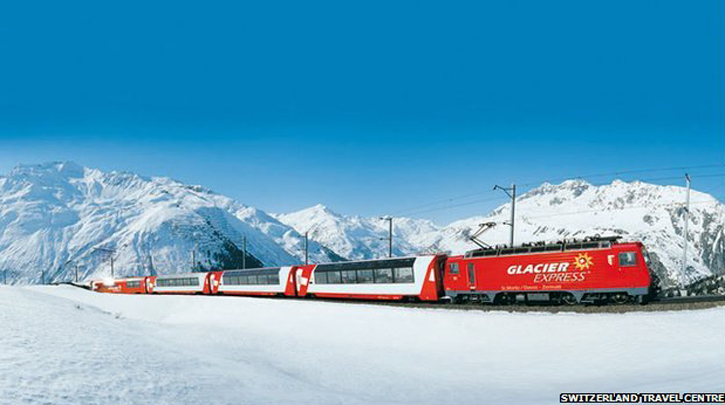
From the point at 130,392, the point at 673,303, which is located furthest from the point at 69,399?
the point at 673,303

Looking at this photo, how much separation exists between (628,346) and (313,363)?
12.8 meters

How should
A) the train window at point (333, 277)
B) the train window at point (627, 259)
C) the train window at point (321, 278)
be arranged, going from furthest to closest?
the train window at point (321, 278), the train window at point (333, 277), the train window at point (627, 259)

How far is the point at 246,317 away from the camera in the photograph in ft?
115

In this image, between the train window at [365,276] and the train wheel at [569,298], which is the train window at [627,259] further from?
the train window at [365,276]

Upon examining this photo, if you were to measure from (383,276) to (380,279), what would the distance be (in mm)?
421

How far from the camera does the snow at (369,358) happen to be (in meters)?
8.38

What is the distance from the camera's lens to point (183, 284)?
210 feet

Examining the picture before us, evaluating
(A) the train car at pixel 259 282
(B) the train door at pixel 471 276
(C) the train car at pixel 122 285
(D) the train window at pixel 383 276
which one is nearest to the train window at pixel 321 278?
(A) the train car at pixel 259 282

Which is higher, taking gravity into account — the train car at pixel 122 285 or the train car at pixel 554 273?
the train car at pixel 554 273

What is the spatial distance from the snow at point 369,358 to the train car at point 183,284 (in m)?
34.8

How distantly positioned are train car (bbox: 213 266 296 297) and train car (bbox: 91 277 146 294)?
2528 cm

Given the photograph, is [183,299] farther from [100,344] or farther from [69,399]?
[69,399]

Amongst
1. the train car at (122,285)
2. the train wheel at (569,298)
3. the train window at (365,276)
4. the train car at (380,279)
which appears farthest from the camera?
the train car at (122,285)

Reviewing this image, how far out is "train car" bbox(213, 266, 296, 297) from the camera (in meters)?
43.7
